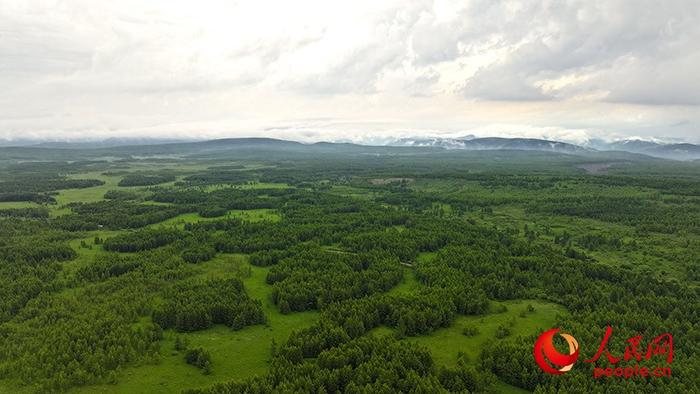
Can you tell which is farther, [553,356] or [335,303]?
[335,303]

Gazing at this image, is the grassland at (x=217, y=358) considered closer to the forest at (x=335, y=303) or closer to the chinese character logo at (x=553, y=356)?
the forest at (x=335, y=303)

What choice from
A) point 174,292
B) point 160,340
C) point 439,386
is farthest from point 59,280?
point 439,386

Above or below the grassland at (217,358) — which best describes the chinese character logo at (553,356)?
above

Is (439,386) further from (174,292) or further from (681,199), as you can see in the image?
(681,199)

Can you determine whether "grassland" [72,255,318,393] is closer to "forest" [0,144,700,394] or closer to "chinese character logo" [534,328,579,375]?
"forest" [0,144,700,394]

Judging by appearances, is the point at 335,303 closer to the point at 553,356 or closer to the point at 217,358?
the point at 217,358

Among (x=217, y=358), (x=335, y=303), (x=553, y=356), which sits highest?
(x=553, y=356)

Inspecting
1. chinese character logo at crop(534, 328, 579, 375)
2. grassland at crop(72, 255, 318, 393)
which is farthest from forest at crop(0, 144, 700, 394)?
chinese character logo at crop(534, 328, 579, 375)

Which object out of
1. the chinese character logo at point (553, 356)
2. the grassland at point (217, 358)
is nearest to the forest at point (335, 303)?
the grassland at point (217, 358)

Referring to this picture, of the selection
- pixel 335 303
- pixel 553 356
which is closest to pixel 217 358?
pixel 335 303
